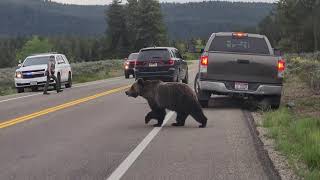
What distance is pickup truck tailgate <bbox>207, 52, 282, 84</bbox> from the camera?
1639 cm

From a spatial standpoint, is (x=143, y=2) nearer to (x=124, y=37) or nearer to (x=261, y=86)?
(x=124, y=37)

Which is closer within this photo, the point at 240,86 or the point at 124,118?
the point at 124,118

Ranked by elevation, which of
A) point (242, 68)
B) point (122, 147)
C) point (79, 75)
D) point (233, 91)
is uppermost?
point (242, 68)

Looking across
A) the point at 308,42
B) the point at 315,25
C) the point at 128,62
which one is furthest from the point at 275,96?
the point at 308,42

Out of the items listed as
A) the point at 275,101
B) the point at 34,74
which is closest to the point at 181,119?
the point at 275,101

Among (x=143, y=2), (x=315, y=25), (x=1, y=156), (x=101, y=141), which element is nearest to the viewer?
(x=1, y=156)

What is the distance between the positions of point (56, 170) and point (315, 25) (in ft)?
322

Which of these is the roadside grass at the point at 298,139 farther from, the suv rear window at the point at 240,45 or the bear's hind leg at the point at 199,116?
the suv rear window at the point at 240,45

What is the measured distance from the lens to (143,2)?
122 m

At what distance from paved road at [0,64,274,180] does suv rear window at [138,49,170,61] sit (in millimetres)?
10970

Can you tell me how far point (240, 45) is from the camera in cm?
1750

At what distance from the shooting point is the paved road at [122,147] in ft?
27.7

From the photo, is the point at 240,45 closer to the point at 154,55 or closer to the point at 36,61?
the point at 154,55

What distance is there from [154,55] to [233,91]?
11591mm
